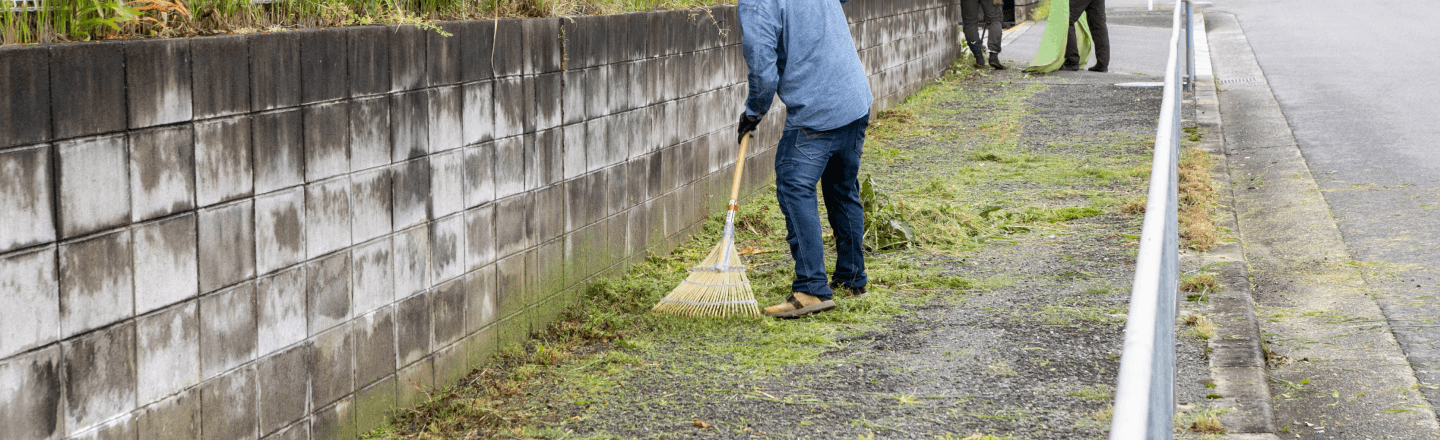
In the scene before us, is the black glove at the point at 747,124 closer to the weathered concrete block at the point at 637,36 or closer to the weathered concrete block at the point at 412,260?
the weathered concrete block at the point at 637,36

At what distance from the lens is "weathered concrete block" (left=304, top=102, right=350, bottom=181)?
134 inches

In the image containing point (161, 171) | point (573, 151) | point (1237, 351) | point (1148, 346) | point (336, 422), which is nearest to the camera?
point (1148, 346)

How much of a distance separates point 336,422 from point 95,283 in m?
1.03

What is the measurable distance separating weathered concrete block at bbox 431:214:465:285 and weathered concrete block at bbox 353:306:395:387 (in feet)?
Result: 0.93

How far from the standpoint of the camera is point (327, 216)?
3498 mm

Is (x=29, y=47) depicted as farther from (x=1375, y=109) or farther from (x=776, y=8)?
(x=1375, y=109)

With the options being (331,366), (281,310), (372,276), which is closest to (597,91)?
(372,276)

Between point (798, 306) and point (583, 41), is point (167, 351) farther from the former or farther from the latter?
point (798, 306)

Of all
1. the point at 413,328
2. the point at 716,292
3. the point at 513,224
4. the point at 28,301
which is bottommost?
the point at 716,292

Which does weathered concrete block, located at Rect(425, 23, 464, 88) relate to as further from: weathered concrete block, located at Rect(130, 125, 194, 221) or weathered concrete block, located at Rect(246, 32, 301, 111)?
weathered concrete block, located at Rect(130, 125, 194, 221)

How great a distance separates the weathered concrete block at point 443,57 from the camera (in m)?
3.99

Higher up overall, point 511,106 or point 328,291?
point 511,106

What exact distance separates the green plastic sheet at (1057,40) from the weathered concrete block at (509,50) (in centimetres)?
1091

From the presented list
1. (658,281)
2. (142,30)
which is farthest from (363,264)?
(658,281)
